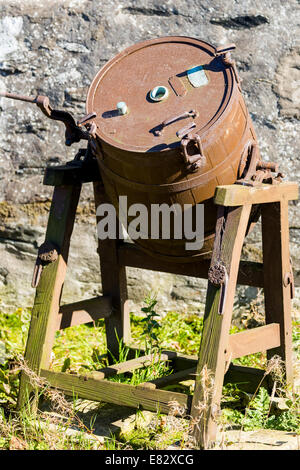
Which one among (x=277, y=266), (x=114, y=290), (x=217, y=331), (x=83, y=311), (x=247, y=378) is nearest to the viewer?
(x=217, y=331)

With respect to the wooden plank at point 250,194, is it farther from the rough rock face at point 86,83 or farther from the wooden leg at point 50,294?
the rough rock face at point 86,83

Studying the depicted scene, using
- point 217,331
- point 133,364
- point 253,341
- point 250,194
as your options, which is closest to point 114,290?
point 133,364

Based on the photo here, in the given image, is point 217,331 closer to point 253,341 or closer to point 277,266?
point 253,341

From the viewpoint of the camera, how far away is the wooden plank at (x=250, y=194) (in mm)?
2561

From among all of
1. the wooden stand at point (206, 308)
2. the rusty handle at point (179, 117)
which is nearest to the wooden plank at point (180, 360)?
the wooden stand at point (206, 308)

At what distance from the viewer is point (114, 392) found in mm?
2799

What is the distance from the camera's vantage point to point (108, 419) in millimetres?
3025

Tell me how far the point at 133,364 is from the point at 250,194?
1067mm

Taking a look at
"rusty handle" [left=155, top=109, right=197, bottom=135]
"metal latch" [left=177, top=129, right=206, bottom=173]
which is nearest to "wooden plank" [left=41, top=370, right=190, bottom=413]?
"metal latch" [left=177, top=129, right=206, bottom=173]

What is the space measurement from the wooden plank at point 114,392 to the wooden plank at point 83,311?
0.27m

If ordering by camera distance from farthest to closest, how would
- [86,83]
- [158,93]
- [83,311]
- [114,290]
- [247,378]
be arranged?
[86,83] < [114,290] < [83,311] < [247,378] < [158,93]

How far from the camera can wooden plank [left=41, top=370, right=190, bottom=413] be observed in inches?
104

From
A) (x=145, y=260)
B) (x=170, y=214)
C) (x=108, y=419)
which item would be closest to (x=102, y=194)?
(x=145, y=260)

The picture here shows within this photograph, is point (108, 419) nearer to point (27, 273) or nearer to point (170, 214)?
point (170, 214)
